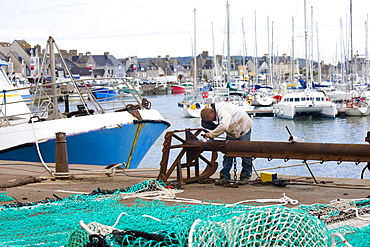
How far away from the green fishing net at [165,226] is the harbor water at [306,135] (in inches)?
559

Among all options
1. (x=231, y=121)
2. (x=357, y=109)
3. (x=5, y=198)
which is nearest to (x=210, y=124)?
(x=231, y=121)

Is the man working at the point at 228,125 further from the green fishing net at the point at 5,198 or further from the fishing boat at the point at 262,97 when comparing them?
the fishing boat at the point at 262,97

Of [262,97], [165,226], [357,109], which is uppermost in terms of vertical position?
[165,226]

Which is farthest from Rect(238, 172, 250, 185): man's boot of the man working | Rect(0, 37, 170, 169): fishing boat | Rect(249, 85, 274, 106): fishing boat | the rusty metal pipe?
Rect(249, 85, 274, 106): fishing boat

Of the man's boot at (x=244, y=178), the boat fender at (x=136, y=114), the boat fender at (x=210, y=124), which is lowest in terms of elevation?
the man's boot at (x=244, y=178)

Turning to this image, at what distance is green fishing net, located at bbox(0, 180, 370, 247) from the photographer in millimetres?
3441

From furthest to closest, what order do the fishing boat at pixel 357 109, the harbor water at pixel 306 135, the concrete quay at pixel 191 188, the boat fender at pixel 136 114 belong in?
the fishing boat at pixel 357 109, the harbor water at pixel 306 135, the boat fender at pixel 136 114, the concrete quay at pixel 191 188

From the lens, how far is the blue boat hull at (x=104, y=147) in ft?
42.6

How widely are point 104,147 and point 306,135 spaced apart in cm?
2194

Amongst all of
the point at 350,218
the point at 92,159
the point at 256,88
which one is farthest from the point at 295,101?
the point at 350,218

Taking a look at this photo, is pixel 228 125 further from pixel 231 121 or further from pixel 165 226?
pixel 165 226

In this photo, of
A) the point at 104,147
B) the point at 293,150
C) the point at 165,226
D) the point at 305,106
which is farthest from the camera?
the point at 305,106

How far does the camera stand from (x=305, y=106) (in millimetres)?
45281

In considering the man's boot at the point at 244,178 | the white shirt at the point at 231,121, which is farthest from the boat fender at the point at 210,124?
the man's boot at the point at 244,178
